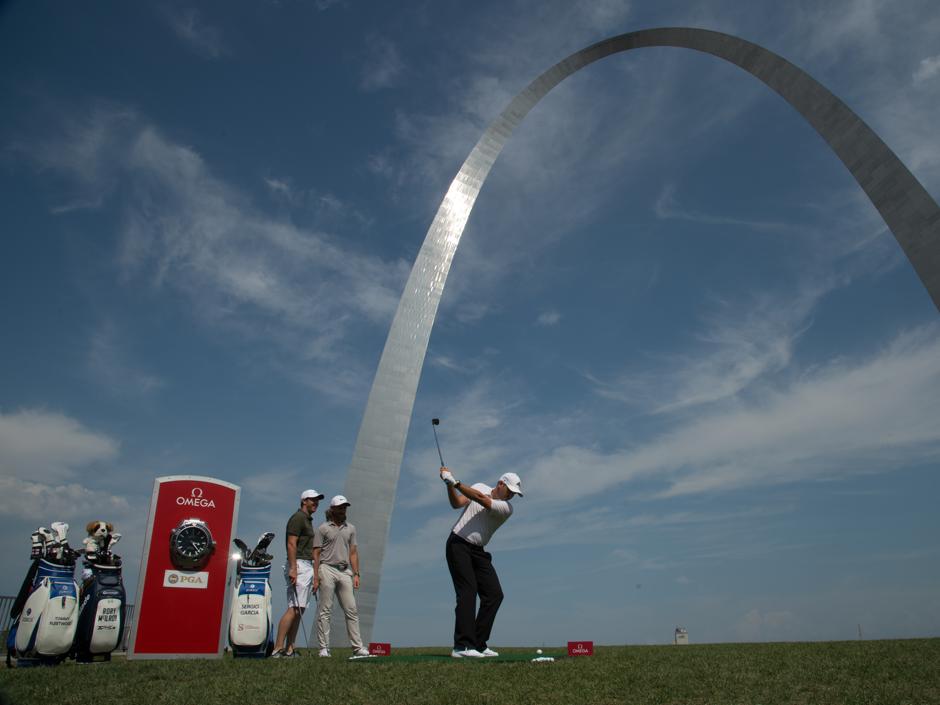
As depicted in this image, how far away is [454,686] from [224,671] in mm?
2333

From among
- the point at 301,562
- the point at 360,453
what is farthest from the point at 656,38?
the point at 301,562

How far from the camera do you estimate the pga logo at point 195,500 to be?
8.44 m

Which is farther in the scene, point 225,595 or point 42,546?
point 225,595

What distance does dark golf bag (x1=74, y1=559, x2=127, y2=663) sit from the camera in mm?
7430

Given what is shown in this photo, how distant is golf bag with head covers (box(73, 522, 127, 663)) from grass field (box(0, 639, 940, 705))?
1.21m

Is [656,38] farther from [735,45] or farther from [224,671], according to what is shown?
[224,671]

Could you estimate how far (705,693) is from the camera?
4.52 m

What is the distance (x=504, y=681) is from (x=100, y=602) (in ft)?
16.7

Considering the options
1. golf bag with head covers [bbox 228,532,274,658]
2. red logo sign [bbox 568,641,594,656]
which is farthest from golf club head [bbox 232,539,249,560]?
red logo sign [bbox 568,641,594,656]

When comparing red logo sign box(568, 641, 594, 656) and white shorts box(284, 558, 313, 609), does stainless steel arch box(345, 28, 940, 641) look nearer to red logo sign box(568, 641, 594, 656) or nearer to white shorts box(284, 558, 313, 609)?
white shorts box(284, 558, 313, 609)

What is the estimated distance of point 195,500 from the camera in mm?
8500

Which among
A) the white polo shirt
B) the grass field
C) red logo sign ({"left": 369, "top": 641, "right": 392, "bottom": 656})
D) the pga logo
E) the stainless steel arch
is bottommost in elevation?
the grass field

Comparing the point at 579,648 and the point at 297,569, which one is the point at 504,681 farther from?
the point at 297,569

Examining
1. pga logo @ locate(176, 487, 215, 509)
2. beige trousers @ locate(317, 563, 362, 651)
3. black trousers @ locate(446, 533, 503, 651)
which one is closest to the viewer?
black trousers @ locate(446, 533, 503, 651)
